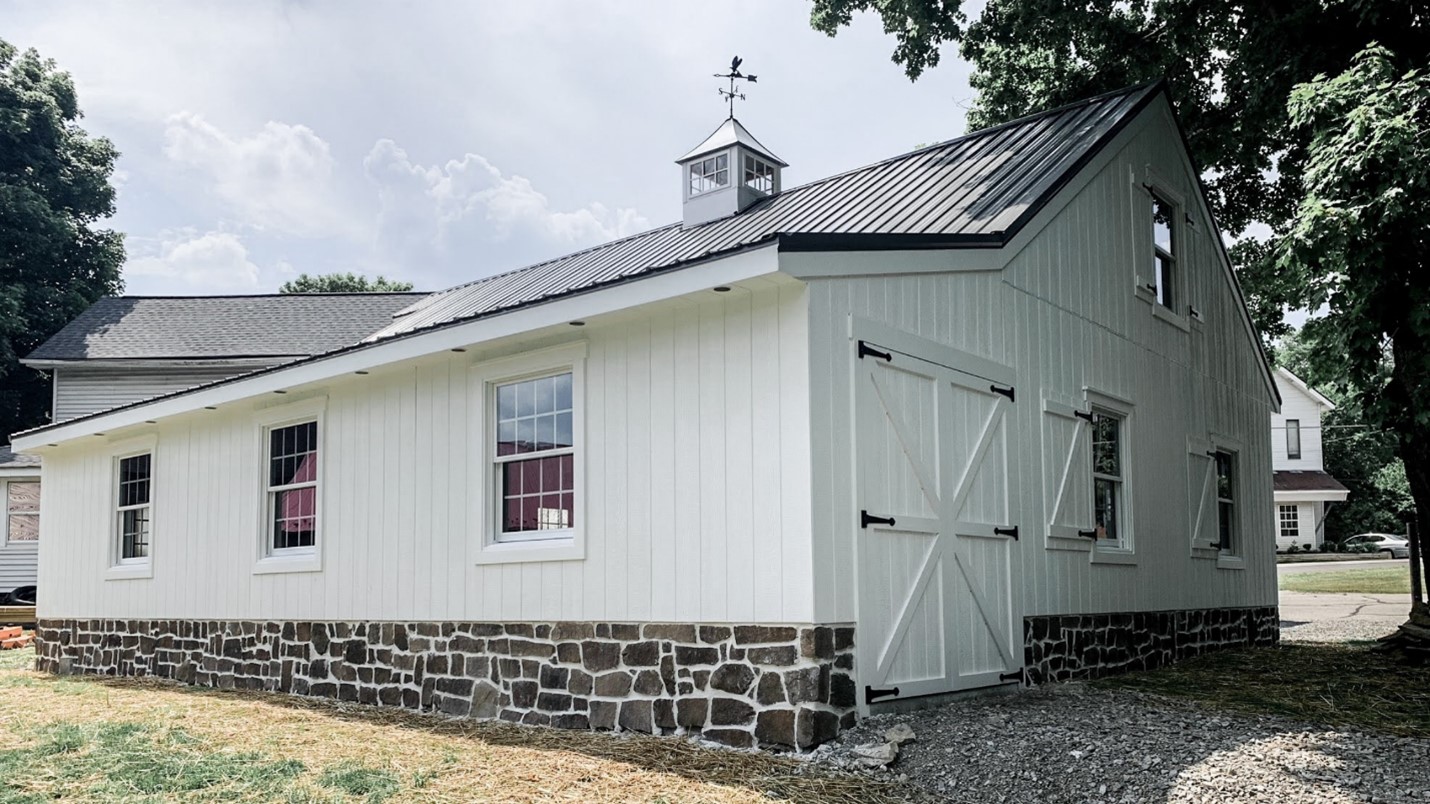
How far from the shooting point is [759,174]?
44.5ft

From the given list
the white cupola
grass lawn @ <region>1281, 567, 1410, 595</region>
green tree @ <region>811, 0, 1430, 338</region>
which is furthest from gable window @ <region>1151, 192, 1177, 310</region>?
grass lawn @ <region>1281, 567, 1410, 595</region>

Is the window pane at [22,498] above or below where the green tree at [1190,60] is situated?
below

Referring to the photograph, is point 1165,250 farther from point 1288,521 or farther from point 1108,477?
point 1288,521

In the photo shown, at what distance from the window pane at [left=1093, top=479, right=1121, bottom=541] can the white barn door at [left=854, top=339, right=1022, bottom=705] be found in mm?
2033

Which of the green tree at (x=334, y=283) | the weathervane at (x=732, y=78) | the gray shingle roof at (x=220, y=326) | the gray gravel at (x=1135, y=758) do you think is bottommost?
the gray gravel at (x=1135, y=758)

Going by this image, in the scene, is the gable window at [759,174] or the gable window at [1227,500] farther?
the gable window at [759,174]

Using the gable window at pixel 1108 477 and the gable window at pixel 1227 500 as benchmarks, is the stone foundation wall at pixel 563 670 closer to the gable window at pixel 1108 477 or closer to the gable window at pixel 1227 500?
the gable window at pixel 1108 477

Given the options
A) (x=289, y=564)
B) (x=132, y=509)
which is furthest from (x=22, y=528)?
(x=289, y=564)

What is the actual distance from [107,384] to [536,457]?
1678cm

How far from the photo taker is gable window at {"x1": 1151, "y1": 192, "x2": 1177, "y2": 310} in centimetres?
1184

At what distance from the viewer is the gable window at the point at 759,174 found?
43.7ft

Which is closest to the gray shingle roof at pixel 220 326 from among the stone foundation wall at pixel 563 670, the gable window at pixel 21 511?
the gable window at pixel 21 511

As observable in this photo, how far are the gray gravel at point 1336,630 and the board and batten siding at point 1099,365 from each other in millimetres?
696

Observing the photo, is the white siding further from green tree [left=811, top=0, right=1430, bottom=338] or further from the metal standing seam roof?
A: the metal standing seam roof
